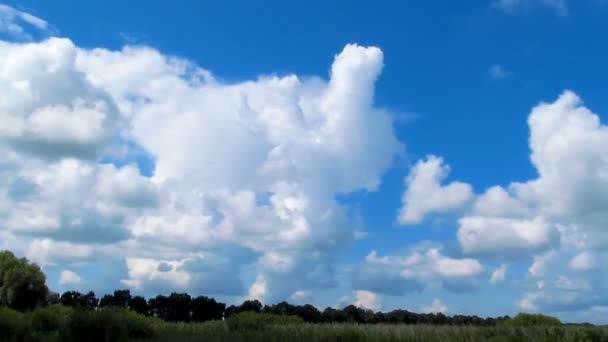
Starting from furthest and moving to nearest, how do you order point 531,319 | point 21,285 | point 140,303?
1. point 140,303
2. point 21,285
3. point 531,319

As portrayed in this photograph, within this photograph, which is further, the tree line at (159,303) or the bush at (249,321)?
the tree line at (159,303)

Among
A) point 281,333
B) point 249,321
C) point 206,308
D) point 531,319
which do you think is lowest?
point 281,333

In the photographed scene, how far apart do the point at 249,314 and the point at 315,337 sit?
12.6m

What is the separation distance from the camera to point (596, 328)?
19.0 m

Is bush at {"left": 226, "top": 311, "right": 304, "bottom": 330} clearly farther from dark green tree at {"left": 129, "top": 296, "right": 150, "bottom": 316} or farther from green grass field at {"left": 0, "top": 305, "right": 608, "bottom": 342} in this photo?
dark green tree at {"left": 129, "top": 296, "right": 150, "bottom": 316}

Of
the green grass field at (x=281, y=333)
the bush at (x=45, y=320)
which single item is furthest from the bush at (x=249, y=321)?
the bush at (x=45, y=320)

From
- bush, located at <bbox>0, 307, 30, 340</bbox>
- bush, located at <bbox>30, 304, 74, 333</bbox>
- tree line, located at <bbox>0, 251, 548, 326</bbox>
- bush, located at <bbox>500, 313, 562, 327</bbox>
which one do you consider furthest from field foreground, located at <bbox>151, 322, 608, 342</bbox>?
tree line, located at <bbox>0, 251, 548, 326</bbox>

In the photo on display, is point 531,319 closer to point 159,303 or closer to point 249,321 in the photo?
point 249,321

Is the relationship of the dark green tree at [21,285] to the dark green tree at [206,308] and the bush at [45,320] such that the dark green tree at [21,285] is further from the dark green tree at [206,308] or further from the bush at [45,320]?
the bush at [45,320]

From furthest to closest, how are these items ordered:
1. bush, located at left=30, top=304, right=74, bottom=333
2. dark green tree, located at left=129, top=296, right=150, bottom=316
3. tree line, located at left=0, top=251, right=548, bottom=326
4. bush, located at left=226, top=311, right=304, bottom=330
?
dark green tree, located at left=129, top=296, right=150, bottom=316
tree line, located at left=0, top=251, right=548, bottom=326
bush, located at left=226, top=311, right=304, bottom=330
bush, located at left=30, top=304, right=74, bottom=333

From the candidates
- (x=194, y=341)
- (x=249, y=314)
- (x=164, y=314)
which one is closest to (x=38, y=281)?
(x=164, y=314)

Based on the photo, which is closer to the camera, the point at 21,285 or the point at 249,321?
the point at 249,321

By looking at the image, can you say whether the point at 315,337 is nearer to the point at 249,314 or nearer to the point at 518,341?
the point at 518,341

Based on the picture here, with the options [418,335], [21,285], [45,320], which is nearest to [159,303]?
[21,285]
